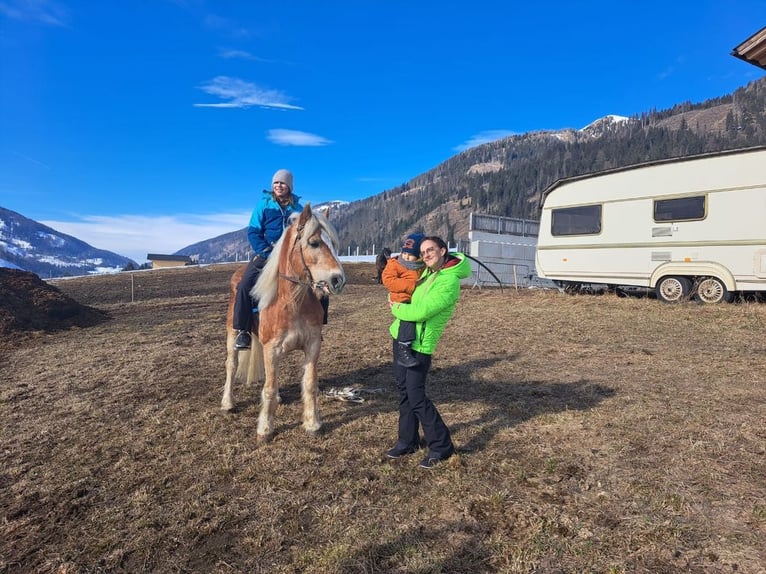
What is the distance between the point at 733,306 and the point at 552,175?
132 meters

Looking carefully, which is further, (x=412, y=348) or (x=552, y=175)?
(x=552, y=175)

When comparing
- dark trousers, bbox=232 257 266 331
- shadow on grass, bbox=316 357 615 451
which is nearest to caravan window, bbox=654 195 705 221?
shadow on grass, bbox=316 357 615 451

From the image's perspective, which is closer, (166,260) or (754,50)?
(754,50)

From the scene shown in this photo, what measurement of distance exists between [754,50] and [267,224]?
18.7 feet

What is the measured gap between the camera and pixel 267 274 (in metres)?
4.47

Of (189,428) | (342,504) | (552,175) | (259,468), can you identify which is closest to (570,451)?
(342,504)

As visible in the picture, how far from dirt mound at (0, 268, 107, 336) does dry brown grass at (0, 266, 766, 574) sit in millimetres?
4739

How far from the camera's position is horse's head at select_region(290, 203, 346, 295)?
4.04 meters

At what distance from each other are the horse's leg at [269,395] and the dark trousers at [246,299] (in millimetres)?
782

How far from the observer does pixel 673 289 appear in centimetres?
1205

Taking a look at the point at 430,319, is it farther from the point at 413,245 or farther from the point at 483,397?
the point at 483,397

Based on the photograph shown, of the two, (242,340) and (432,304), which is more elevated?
(432,304)

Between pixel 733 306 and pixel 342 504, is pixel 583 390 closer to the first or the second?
pixel 342 504

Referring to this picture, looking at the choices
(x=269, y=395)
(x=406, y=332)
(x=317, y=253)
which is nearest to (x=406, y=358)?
(x=406, y=332)
